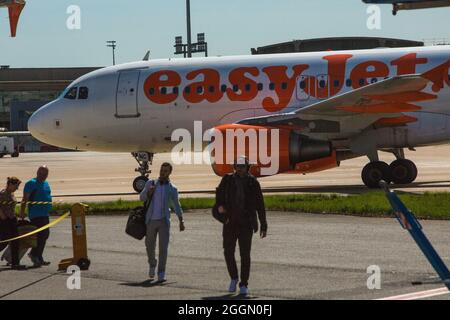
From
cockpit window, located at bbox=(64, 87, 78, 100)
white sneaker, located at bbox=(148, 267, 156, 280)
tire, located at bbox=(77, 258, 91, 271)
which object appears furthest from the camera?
cockpit window, located at bbox=(64, 87, 78, 100)

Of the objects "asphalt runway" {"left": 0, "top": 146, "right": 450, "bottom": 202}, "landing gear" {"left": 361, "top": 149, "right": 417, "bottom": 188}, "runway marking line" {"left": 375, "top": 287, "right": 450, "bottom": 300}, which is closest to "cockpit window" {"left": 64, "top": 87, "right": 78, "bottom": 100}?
"asphalt runway" {"left": 0, "top": 146, "right": 450, "bottom": 202}

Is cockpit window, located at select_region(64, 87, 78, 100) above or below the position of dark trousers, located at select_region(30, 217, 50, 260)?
above

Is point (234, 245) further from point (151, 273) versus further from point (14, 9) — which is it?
point (14, 9)

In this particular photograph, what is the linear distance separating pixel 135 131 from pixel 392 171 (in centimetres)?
751

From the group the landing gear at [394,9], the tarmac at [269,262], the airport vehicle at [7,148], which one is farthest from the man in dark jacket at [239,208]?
the airport vehicle at [7,148]

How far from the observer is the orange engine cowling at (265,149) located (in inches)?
1022

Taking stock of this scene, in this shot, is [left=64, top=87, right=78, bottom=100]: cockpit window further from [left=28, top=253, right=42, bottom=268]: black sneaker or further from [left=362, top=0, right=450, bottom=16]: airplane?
[left=362, top=0, right=450, bottom=16]: airplane

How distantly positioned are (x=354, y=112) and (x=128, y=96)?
6.88 meters

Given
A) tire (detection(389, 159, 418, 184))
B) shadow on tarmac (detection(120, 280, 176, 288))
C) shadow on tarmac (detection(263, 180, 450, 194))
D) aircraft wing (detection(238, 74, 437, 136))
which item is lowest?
shadow on tarmac (detection(263, 180, 450, 194))

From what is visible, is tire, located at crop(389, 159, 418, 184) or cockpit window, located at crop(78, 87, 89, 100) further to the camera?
cockpit window, located at crop(78, 87, 89, 100)

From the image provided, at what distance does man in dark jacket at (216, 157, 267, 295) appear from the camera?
12.8 metres

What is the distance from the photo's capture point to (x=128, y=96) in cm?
3017

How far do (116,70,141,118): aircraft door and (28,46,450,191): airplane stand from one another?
0.03m

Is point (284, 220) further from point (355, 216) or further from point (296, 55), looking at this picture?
point (296, 55)
